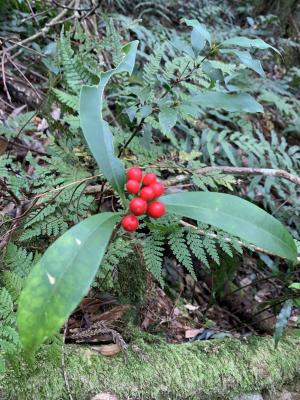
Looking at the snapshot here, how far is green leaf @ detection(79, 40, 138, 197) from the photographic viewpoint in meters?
1.29

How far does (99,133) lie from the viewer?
131 cm

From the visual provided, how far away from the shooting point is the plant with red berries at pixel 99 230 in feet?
3.16

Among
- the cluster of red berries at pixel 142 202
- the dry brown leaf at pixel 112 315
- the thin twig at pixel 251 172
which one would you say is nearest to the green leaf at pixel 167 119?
the thin twig at pixel 251 172

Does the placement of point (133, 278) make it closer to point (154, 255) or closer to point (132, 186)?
point (154, 255)

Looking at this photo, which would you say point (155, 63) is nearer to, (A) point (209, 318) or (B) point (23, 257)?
(B) point (23, 257)

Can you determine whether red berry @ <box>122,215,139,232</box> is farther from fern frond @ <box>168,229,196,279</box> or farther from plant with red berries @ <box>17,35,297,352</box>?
fern frond @ <box>168,229,196,279</box>

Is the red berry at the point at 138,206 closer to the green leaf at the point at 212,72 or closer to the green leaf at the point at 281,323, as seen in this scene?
the green leaf at the point at 212,72

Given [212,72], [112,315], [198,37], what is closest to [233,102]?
[212,72]

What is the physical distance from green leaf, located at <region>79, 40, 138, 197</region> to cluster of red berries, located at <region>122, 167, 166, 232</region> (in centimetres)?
10

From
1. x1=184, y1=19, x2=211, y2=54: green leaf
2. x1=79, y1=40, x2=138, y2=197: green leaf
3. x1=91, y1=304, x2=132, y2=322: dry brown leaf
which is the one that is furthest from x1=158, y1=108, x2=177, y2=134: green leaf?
x1=91, y1=304, x2=132, y2=322: dry brown leaf

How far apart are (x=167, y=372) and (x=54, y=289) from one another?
967mm

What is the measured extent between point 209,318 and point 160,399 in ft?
3.29

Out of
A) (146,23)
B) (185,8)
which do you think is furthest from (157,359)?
(185,8)

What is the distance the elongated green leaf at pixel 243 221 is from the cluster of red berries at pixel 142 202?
95 millimetres
